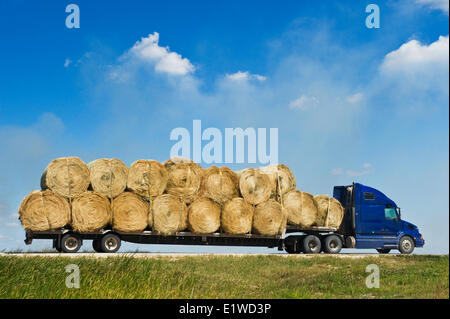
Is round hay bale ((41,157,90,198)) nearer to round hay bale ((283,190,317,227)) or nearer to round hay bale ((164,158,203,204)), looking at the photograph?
round hay bale ((164,158,203,204))

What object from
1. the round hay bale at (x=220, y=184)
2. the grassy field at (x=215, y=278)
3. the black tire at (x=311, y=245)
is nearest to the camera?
the grassy field at (x=215, y=278)

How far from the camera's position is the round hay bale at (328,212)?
2056 cm

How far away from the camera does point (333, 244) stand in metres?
20.8

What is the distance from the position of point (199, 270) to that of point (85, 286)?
13.6 ft

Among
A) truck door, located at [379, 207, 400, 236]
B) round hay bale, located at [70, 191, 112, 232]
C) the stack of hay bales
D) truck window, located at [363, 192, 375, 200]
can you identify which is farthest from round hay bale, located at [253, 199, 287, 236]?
round hay bale, located at [70, 191, 112, 232]

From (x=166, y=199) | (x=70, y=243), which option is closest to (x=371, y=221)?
(x=166, y=199)

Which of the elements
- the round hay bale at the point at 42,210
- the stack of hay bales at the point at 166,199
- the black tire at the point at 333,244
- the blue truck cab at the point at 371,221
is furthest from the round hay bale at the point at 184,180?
the blue truck cab at the point at 371,221

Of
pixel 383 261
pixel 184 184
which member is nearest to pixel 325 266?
pixel 383 261

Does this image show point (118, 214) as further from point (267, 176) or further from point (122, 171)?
point (267, 176)

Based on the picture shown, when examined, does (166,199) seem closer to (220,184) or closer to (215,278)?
(220,184)

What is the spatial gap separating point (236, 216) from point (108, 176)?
500 centimetres

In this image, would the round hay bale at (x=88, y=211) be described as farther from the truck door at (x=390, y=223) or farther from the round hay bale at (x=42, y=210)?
the truck door at (x=390, y=223)

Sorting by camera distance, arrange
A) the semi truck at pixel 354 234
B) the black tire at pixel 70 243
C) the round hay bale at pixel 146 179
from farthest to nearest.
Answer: the semi truck at pixel 354 234, the round hay bale at pixel 146 179, the black tire at pixel 70 243

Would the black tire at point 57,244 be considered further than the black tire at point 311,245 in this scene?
No
